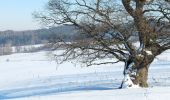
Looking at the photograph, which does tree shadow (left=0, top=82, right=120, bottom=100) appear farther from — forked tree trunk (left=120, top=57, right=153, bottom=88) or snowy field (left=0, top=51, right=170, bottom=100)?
forked tree trunk (left=120, top=57, right=153, bottom=88)

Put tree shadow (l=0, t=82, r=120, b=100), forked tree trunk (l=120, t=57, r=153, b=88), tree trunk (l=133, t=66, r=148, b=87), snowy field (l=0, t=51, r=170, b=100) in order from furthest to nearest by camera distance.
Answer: tree shadow (l=0, t=82, r=120, b=100) < tree trunk (l=133, t=66, r=148, b=87) < forked tree trunk (l=120, t=57, r=153, b=88) < snowy field (l=0, t=51, r=170, b=100)

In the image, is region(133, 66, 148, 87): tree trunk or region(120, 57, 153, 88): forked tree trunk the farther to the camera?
region(133, 66, 148, 87): tree trunk

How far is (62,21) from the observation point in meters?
20.8

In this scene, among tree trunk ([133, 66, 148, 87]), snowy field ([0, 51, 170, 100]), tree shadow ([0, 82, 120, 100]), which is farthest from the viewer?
tree shadow ([0, 82, 120, 100])

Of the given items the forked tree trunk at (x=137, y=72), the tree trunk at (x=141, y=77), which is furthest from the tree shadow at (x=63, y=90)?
the tree trunk at (x=141, y=77)

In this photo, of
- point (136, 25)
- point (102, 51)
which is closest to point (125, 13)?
point (136, 25)

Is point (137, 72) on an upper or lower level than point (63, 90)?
upper

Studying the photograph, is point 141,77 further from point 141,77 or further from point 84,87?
point 84,87

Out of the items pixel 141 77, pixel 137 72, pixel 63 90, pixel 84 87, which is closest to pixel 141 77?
pixel 141 77

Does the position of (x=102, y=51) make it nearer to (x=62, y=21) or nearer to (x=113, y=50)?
(x=113, y=50)

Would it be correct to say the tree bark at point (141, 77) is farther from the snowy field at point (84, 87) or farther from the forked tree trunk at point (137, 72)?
the snowy field at point (84, 87)

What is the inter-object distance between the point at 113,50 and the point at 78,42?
1.62 meters

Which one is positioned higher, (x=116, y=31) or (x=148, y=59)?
(x=116, y=31)

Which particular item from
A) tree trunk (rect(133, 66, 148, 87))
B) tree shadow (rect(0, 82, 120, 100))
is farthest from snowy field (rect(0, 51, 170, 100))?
tree trunk (rect(133, 66, 148, 87))
